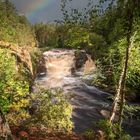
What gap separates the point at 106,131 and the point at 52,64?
3982cm

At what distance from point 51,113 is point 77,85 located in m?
25.4

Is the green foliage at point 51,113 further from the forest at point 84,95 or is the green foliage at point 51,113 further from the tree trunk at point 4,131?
the tree trunk at point 4,131

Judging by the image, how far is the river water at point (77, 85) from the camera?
32.0m

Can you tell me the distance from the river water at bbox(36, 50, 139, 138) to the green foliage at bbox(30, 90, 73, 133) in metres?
2.32

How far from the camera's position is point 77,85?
152 feet

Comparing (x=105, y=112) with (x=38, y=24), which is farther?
(x=38, y=24)

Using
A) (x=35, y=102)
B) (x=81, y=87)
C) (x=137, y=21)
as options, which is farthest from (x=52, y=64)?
(x=137, y=21)

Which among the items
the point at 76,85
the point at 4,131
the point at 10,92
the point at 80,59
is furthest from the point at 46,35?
the point at 4,131

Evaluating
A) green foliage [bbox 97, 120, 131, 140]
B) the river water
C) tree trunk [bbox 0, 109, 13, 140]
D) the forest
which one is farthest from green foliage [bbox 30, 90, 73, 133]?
tree trunk [bbox 0, 109, 13, 140]

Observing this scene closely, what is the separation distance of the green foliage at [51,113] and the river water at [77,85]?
91.2 inches

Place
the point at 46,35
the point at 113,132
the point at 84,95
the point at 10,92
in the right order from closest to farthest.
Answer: the point at 10,92 < the point at 113,132 < the point at 84,95 < the point at 46,35

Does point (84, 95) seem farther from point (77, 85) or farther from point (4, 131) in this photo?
point (4, 131)

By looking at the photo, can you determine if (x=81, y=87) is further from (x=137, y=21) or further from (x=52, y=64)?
(x=137, y=21)

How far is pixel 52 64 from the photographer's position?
61.2 metres
